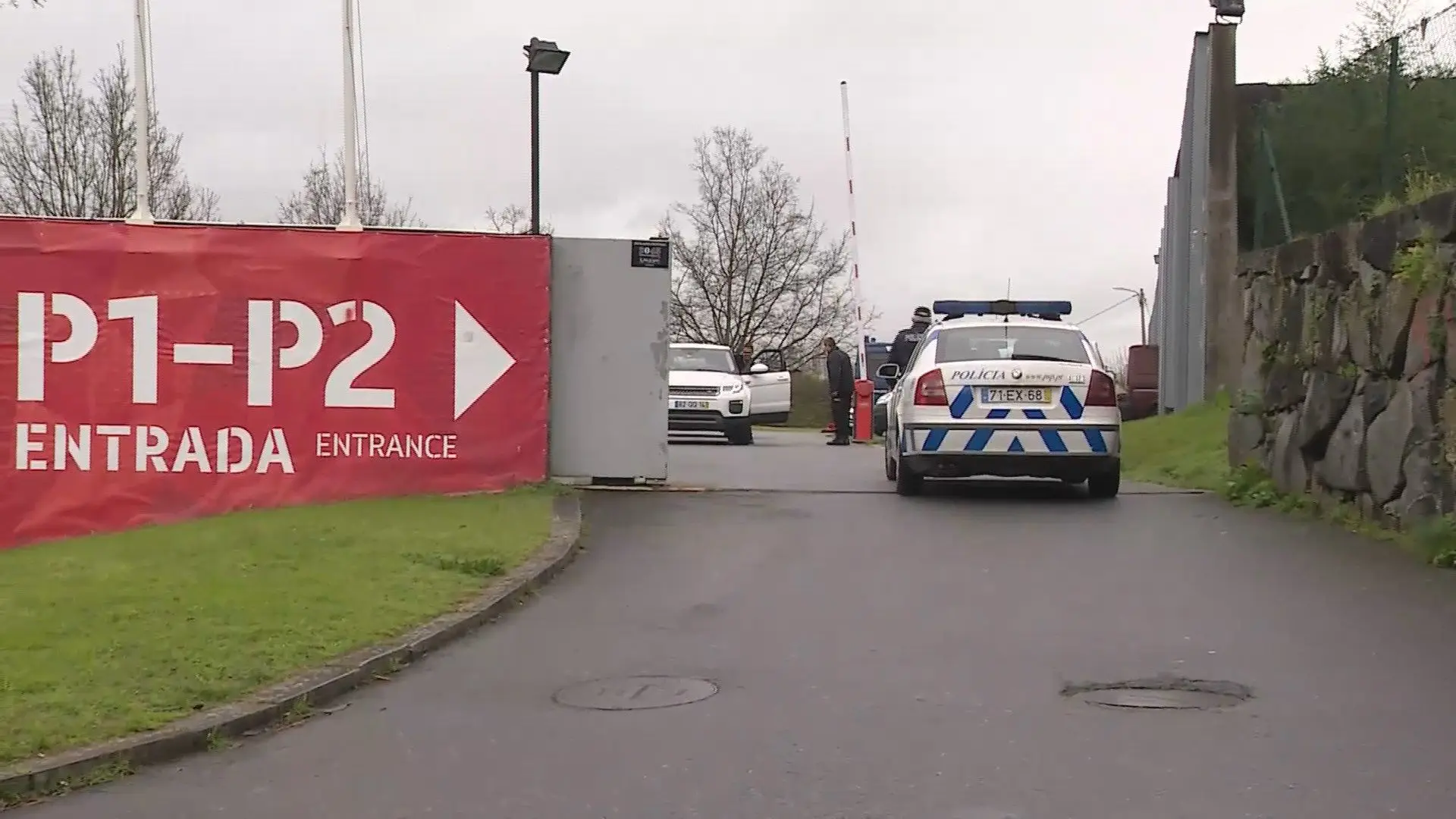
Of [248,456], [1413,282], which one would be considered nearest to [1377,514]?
[1413,282]

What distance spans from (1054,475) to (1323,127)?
5390 millimetres

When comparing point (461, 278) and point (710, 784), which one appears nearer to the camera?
point (710, 784)

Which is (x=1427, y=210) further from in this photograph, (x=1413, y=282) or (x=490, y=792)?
(x=490, y=792)

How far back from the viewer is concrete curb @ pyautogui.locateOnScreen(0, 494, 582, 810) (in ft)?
17.3

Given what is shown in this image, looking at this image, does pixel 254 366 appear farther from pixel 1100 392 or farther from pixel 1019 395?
pixel 1100 392

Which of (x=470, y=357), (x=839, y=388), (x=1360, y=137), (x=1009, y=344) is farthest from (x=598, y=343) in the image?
(x=839, y=388)

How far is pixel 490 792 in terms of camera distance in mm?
5098

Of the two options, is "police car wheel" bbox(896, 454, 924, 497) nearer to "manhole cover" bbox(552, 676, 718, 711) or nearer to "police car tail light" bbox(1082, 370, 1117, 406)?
"police car tail light" bbox(1082, 370, 1117, 406)

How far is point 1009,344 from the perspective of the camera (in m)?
12.9

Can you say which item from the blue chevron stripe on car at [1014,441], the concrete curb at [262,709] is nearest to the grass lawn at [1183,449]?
the blue chevron stripe on car at [1014,441]

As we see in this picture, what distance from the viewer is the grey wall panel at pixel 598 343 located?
43.7 feet

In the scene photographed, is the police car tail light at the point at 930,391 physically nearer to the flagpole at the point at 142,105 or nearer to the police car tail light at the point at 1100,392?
the police car tail light at the point at 1100,392

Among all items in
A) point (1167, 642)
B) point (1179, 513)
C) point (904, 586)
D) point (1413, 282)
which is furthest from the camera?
point (1179, 513)

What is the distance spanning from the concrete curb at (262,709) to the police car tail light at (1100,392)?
17.5 feet
